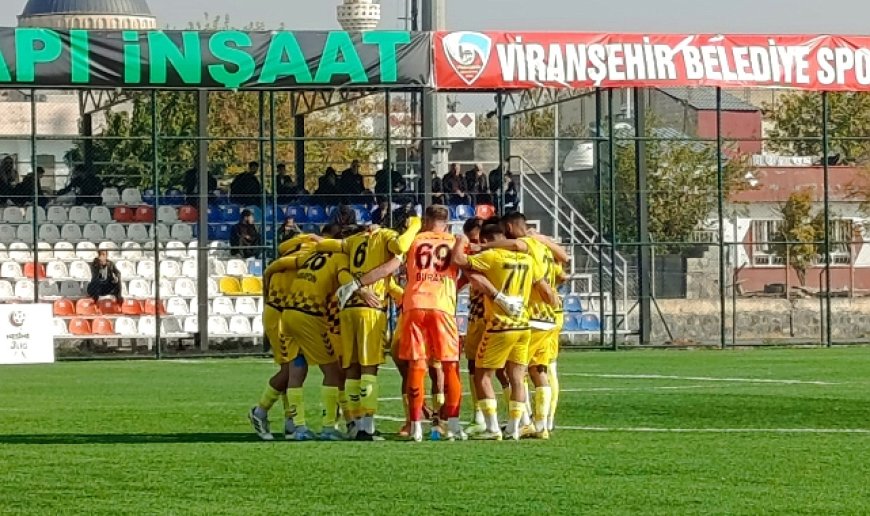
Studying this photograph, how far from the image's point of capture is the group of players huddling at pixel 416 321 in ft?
48.4

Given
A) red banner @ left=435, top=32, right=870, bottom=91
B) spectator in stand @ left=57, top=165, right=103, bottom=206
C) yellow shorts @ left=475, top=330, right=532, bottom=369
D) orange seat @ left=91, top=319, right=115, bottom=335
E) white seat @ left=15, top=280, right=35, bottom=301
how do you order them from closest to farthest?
yellow shorts @ left=475, top=330, right=532, bottom=369, red banner @ left=435, top=32, right=870, bottom=91, orange seat @ left=91, top=319, right=115, bottom=335, white seat @ left=15, top=280, right=35, bottom=301, spectator in stand @ left=57, top=165, right=103, bottom=206

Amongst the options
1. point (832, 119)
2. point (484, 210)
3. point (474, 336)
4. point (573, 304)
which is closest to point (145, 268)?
point (484, 210)

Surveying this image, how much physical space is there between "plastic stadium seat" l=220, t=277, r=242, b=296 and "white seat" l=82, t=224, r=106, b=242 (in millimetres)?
2878

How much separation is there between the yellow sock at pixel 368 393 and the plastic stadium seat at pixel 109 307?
18.9 m

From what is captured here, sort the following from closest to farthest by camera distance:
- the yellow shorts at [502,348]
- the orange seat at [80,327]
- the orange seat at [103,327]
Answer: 1. the yellow shorts at [502,348]
2. the orange seat at [80,327]
3. the orange seat at [103,327]

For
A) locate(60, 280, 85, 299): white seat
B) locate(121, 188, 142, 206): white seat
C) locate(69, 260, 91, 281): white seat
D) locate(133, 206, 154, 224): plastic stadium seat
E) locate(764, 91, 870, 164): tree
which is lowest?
locate(60, 280, 85, 299): white seat

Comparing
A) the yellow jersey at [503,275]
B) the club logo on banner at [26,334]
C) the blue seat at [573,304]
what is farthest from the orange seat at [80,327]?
the yellow jersey at [503,275]

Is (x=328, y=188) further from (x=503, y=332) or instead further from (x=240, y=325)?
(x=503, y=332)

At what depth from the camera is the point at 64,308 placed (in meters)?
32.7

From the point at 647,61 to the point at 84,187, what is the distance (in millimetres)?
12321

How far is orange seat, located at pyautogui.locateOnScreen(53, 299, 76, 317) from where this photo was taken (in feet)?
107

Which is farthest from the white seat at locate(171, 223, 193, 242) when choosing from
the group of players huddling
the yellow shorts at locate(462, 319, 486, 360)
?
the yellow shorts at locate(462, 319, 486, 360)

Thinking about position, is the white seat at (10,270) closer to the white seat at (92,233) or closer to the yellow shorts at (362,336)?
the white seat at (92,233)

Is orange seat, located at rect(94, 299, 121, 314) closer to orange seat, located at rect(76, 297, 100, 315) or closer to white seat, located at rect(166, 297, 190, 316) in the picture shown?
orange seat, located at rect(76, 297, 100, 315)
